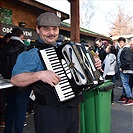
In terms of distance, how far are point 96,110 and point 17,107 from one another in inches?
44.8

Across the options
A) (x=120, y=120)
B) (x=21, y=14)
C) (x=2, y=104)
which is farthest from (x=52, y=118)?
(x=21, y=14)

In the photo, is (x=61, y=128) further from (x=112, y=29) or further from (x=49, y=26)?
(x=112, y=29)

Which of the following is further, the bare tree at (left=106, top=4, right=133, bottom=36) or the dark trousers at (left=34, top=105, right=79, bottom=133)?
the bare tree at (left=106, top=4, right=133, bottom=36)

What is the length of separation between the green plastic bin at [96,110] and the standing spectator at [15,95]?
85 cm

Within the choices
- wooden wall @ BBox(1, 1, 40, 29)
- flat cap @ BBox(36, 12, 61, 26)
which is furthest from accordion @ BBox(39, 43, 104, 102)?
wooden wall @ BBox(1, 1, 40, 29)

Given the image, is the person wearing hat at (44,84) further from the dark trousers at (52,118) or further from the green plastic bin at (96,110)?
the green plastic bin at (96,110)

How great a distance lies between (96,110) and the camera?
294 cm

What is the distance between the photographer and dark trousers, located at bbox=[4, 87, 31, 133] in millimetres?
3119

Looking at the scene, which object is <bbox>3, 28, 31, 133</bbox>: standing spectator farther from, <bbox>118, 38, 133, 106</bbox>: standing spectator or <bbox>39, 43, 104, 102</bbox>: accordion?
<bbox>118, 38, 133, 106</bbox>: standing spectator

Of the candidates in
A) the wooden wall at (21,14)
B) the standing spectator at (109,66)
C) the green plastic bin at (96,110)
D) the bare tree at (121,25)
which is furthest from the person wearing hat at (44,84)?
the bare tree at (121,25)

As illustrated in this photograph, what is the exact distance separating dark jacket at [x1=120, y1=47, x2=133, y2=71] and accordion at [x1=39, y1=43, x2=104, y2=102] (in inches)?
146

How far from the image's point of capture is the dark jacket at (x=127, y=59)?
5.54 m

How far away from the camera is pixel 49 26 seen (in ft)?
6.22

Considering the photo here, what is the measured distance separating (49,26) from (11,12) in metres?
3.68
